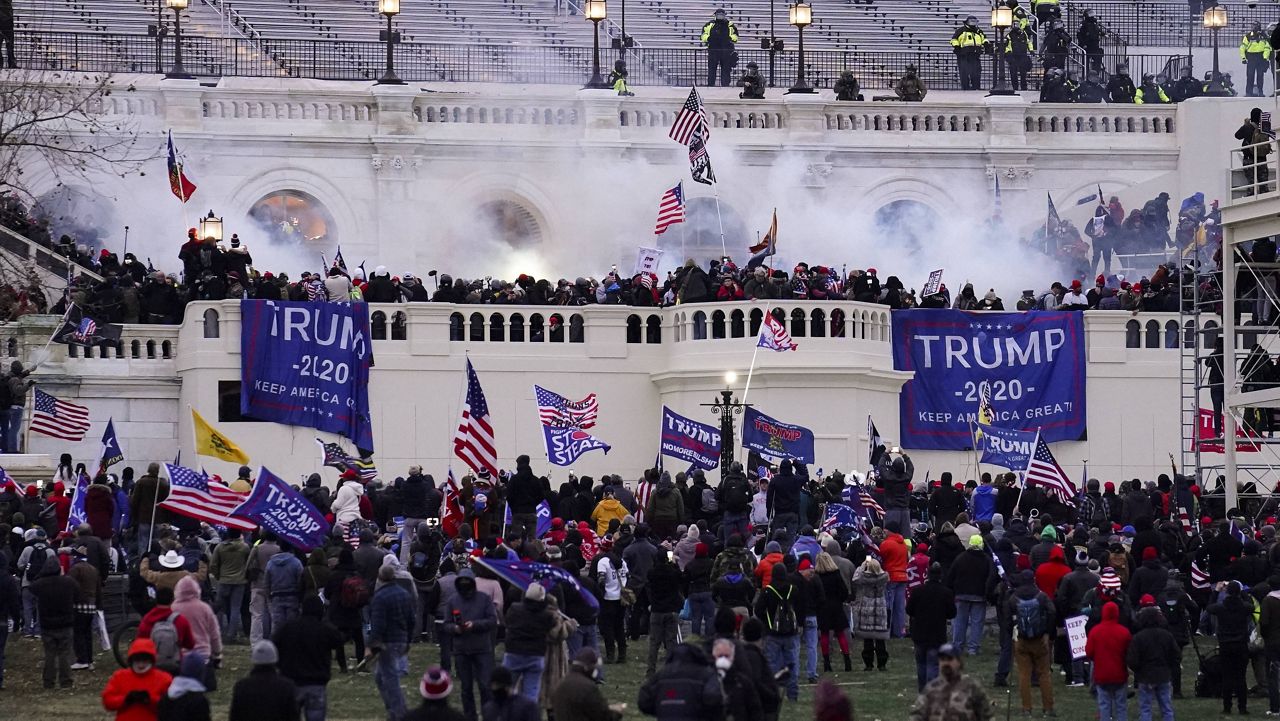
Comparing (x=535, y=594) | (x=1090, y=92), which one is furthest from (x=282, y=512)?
(x=1090, y=92)

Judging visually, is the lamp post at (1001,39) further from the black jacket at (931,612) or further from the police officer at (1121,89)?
the black jacket at (931,612)

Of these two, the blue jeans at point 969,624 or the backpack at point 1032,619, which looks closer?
the backpack at point 1032,619

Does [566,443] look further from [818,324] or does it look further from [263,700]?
[263,700]

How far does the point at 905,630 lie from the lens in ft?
109

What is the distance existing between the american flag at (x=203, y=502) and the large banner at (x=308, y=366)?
13.3 metres

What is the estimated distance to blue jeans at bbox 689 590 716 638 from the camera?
96.9ft

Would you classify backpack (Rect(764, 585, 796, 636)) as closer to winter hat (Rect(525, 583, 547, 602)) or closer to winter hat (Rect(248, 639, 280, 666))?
winter hat (Rect(525, 583, 547, 602))

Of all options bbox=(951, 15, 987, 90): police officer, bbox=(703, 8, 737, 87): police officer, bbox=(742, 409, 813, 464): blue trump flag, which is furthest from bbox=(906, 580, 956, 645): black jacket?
bbox=(951, 15, 987, 90): police officer

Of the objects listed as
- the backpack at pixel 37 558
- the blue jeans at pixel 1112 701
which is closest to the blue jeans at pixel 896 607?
the blue jeans at pixel 1112 701

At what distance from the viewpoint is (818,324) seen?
1773 inches

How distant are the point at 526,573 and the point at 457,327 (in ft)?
62.7

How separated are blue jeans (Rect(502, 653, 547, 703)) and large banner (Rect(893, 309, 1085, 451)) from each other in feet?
71.0

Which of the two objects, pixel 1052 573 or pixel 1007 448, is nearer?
pixel 1052 573

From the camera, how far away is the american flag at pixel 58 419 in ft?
133
